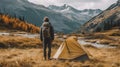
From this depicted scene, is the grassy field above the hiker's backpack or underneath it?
underneath

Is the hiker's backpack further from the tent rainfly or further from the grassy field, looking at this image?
the grassy field

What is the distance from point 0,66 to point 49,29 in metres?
6.89

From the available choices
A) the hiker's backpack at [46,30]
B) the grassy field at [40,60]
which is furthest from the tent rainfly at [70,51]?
the hiker's backpack at [46,30]

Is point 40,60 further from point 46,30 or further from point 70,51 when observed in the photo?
point 70,51

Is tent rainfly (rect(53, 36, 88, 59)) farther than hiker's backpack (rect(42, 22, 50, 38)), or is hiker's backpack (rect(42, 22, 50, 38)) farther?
tent rainfly (rect(53, 36, 88, 59))

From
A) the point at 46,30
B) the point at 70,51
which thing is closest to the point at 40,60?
the point at 46,30

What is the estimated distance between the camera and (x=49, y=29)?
2450 centimetres

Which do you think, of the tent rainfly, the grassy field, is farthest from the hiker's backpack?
the grassy field

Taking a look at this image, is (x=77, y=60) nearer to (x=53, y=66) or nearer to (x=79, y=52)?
(x=79, y=52)

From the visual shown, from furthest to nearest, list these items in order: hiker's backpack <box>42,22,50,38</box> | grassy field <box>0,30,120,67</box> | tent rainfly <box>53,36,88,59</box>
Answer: tent rainfly <box>53,36,88,59</box>, hiker's backpack <box>42,22,50,38</box>, grassy field <box>0,30,120,67</box>

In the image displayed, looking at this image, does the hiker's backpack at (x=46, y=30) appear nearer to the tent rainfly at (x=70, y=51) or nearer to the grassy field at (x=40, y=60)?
the tent rainfly at (x=70, y=51)

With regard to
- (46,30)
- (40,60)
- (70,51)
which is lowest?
(40,60)

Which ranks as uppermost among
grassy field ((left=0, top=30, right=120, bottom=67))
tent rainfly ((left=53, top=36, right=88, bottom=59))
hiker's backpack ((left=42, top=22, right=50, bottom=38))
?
hiker's backpack ((left=42, top=22, right=50, bottom=38))

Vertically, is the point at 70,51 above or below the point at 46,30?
below
